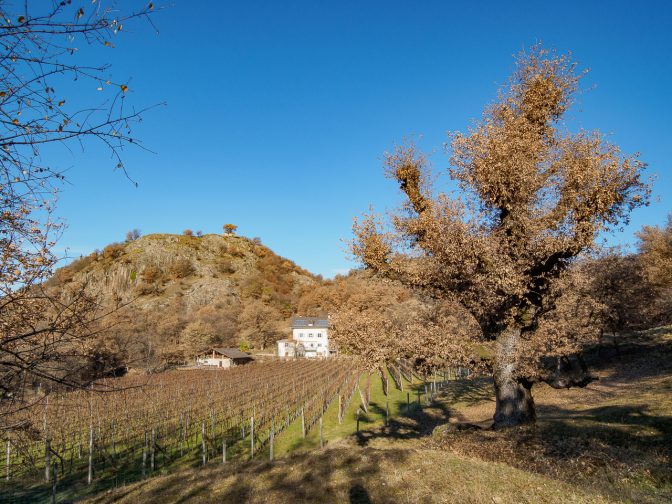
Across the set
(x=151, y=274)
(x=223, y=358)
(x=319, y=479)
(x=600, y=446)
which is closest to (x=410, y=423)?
(x=600, y=446)

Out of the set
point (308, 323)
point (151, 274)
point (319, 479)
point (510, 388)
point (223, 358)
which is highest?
point (151, 274)

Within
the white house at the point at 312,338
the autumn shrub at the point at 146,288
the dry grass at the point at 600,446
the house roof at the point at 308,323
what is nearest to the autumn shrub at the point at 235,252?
the autumn shrub at the point at 146,288

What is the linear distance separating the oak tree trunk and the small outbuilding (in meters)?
72.9

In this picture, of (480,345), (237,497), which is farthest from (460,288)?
(237,497)

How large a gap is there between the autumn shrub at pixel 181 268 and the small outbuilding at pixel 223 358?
6988cm

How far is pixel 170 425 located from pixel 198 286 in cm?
11425

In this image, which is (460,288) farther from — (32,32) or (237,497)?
(32,32)

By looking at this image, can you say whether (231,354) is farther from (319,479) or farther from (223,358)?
(319,479)

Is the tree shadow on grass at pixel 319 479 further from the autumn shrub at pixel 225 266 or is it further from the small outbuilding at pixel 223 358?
the autumn shrub at pixel 225 266

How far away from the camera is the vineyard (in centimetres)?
2127

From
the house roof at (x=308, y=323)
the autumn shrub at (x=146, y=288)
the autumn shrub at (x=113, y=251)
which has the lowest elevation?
the house roof at (x=308, y=323)

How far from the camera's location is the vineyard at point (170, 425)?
21.3 metres

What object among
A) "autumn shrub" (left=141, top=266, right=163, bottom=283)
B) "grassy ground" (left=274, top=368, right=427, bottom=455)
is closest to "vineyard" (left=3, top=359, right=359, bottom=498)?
"grassy ground" (left=274, top=368, right=427, bottom=455)

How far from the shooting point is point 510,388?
13477mm
